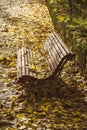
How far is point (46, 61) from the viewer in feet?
21.9

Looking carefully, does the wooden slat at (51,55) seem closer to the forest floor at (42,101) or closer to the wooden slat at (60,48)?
the wooden slat at (60,48)

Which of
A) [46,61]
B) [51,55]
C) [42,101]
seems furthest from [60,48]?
[42,101]

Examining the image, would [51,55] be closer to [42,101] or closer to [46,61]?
[46,61]

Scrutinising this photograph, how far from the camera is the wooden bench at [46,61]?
557cm

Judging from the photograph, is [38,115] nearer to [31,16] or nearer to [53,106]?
[53,106]

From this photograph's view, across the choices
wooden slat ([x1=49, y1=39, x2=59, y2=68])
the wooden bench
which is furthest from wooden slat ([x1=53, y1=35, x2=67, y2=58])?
wooden slat ([x1=49, y1=39, x2=59, y2=68])

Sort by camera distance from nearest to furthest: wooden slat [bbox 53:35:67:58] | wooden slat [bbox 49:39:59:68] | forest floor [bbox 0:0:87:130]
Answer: forest floor [bbox 0:0:87:130] < wooden slat [bbox 53:35:67:58] < wooden slat [bbox 49:39:59:68]

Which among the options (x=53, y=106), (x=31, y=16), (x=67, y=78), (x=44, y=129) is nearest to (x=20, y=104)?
(x=53, y=106)

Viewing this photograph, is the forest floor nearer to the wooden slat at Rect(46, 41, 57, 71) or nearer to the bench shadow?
the bench shadow

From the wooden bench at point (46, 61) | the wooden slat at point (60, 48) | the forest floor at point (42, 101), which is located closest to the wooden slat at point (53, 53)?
the wooden bench at point (46, 61)

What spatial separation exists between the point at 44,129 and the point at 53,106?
791 millimetres

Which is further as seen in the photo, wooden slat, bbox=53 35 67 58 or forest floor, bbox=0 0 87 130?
wooden slat, bbox=53 35 67 58

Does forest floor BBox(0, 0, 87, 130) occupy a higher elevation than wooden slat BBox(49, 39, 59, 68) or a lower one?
lower

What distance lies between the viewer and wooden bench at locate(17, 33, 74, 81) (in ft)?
→ 18.3
